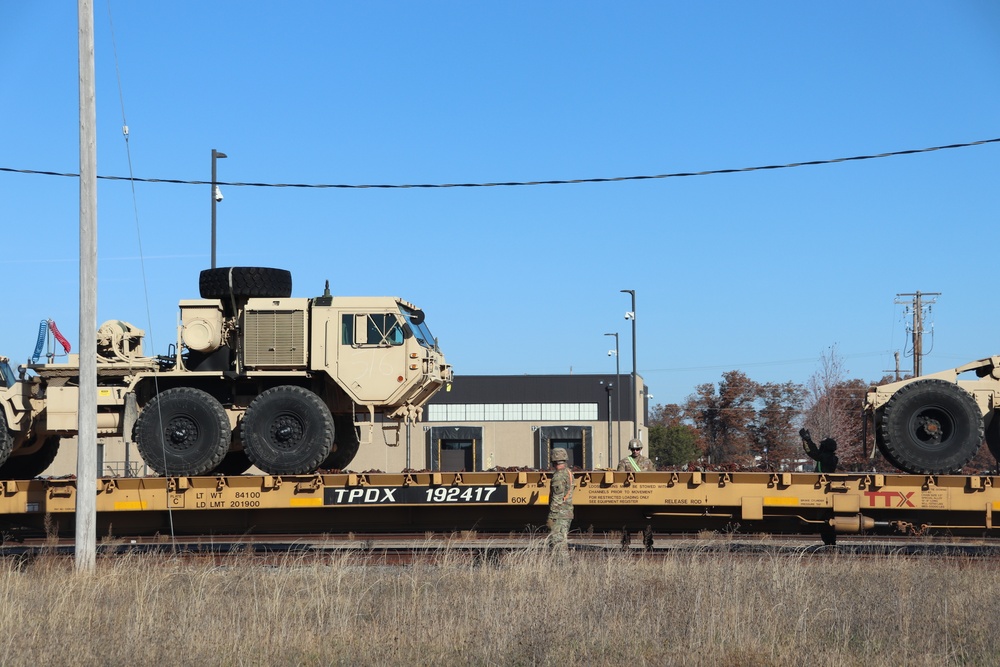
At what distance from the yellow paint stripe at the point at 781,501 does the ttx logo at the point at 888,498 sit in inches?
31.9

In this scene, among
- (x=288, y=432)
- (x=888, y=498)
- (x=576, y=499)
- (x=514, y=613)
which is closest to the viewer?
(x=514, y=613)

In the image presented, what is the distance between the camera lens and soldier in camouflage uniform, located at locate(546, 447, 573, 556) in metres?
11.1

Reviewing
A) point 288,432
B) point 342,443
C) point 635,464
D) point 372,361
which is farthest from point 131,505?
point 635,464

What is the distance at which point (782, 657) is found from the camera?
6.68 metres

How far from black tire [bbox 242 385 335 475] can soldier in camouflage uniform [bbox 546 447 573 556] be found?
3.20m

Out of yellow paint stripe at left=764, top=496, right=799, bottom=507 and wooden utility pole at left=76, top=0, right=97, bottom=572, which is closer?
wooden utility pole at left=76, top=0, right=97, bottom=572

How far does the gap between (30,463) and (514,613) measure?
33.4ft

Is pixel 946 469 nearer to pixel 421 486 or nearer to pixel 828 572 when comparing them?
pixel 828 572

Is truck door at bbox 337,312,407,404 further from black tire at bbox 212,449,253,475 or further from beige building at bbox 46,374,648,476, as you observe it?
beige building at bbox 46,374,648,476

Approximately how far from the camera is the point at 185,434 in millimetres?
13109

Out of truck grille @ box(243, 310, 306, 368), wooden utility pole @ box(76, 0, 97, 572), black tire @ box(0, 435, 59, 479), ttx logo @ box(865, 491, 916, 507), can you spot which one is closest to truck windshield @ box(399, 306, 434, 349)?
truck grille @ box(243, 310, 306, 368)

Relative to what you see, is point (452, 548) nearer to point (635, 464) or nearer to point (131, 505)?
point (635, 464)

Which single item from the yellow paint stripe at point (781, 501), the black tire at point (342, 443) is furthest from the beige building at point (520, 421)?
the yellow paint stripe at point (781, 501)

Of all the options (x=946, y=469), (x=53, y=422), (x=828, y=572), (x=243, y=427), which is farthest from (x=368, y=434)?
(x=946, y=469)
